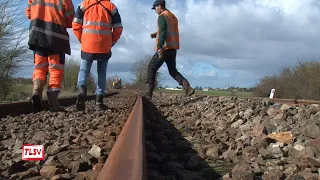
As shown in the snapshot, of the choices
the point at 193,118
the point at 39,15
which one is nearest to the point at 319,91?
the point at 193,118

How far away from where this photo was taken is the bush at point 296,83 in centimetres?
2245

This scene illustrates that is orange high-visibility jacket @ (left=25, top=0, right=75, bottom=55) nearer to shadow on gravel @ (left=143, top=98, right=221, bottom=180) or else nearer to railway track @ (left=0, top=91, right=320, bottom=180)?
railway track @ (left=0, top=91, right=320, bottom=180)

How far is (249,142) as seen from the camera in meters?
3.89

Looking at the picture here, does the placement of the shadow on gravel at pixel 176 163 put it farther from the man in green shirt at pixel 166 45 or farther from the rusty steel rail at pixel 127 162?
the man in green shirt at pixel 166 45

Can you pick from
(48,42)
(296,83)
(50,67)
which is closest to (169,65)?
(50,67)

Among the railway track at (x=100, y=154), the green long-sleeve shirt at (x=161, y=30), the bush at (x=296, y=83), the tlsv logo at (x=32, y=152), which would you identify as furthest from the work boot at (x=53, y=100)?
the bush at (x=296, y=83)

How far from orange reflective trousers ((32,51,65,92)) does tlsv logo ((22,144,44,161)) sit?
3671 mm

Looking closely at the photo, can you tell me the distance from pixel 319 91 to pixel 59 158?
69.9 feet

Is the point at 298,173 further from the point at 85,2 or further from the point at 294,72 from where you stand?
the point at 294,72

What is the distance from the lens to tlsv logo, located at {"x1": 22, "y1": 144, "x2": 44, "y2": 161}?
2.51 m

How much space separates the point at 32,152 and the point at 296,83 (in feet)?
76.8

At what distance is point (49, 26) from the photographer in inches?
238

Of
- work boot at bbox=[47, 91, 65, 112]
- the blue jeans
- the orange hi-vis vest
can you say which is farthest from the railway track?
the orange hi-vis vest

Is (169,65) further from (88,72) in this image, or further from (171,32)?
(88,72)
